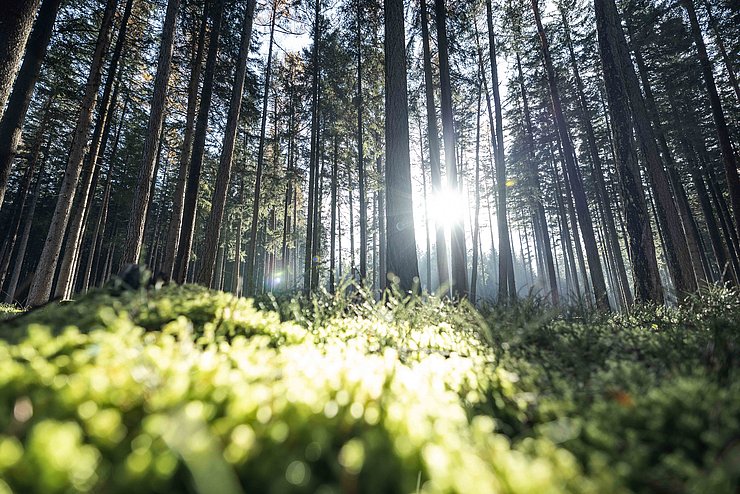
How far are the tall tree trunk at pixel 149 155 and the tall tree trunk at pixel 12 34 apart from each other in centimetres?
299

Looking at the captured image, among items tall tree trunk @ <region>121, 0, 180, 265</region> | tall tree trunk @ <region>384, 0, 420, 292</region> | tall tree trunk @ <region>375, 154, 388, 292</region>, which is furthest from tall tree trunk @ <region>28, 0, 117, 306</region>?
tall tree trunk @ <region>375, 154, 388, 292</region>

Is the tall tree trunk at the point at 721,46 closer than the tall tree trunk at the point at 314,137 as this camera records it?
Yes

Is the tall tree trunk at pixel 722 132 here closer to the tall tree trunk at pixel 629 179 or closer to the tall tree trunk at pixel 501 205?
the tall tree trunk at pixel 501 205

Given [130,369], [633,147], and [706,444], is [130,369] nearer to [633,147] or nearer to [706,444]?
[706,444]

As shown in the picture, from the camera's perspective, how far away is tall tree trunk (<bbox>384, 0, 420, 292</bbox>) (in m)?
5.67

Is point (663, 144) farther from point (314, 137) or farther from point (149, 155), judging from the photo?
point (149, 155)

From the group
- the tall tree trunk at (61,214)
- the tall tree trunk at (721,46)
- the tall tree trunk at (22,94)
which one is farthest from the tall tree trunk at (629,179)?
the tall tree trunk at (61,214)

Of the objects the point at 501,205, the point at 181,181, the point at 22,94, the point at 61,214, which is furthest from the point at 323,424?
the point at 501,205

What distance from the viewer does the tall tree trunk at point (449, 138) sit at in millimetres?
9180

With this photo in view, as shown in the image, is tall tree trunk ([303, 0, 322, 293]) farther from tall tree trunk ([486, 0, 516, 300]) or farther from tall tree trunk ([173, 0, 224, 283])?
tall tree trunk ([486, 0, 516, 300])

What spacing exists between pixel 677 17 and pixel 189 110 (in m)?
20.9

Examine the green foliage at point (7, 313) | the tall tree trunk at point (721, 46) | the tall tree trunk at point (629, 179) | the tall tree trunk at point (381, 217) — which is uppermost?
the tall tree trunk at point (721, 46)

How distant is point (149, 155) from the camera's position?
7258mm

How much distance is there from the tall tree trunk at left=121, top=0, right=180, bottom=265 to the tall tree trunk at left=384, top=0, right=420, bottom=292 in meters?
5.26
